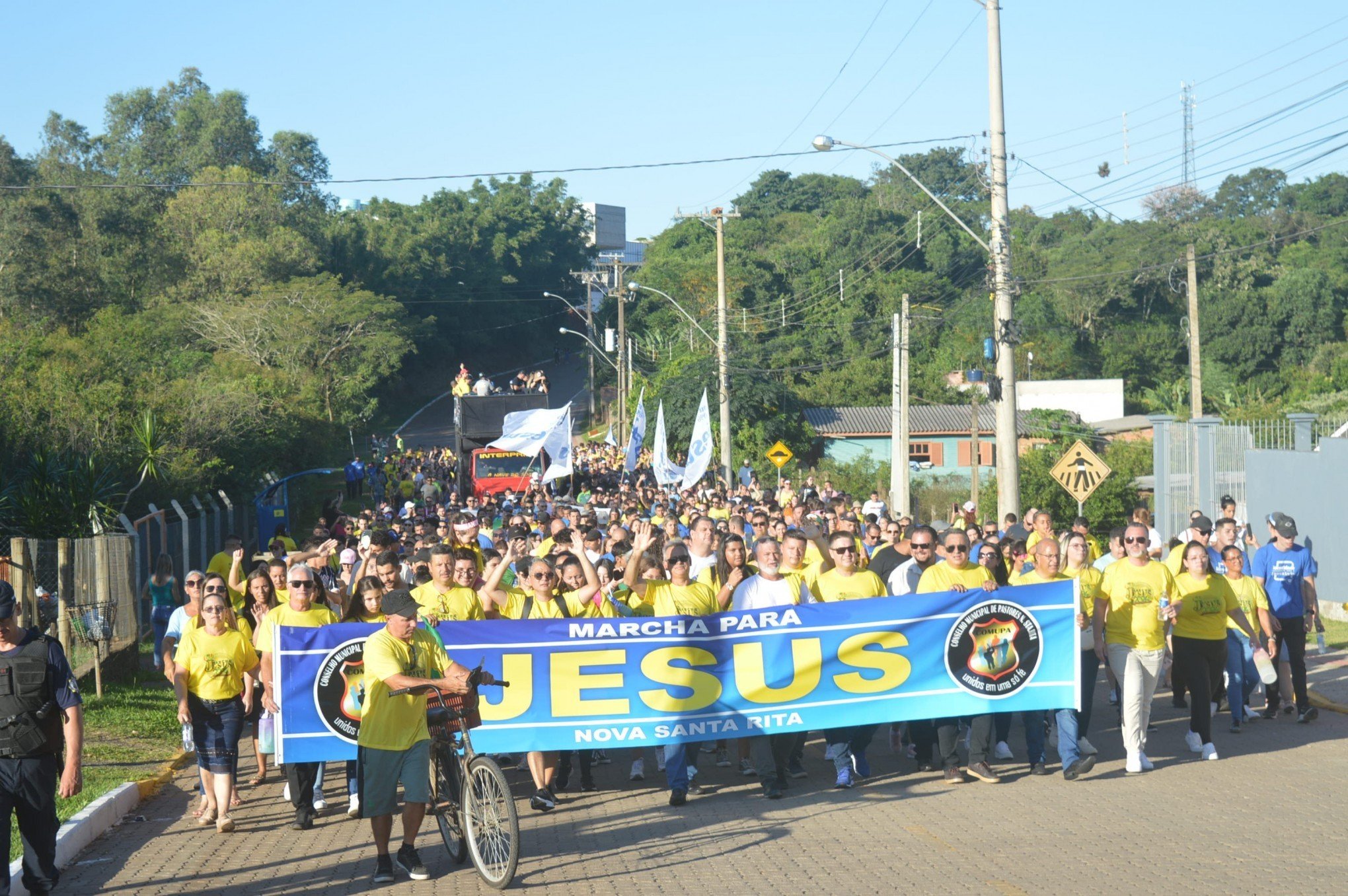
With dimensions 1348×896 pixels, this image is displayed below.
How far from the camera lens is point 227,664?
902 centimetres

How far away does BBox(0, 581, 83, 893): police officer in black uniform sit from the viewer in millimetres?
6645

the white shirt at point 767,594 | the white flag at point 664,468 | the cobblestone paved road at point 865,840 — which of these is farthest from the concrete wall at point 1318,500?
the white shirt at point 767,594

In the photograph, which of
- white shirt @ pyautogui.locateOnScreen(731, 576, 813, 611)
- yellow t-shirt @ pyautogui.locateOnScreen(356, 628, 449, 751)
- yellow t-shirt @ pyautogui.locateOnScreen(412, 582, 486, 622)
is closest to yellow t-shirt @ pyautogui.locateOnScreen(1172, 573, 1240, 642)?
white shirt @ pyautogui.locateOnScreen(731, 576, 813, 611)

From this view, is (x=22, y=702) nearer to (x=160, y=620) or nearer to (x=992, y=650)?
(x=992, y=650)

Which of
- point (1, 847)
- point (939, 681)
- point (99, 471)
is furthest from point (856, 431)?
point (1, 847)

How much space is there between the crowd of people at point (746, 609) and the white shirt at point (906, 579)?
0.06 ft

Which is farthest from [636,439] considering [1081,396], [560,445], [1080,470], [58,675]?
[1081,396]

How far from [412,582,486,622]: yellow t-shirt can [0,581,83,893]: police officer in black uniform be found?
9.86ft

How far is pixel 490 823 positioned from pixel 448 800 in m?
0.65

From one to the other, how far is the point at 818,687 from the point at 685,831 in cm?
162

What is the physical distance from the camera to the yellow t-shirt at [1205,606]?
10.4m

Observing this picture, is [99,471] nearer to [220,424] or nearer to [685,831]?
[220,424]

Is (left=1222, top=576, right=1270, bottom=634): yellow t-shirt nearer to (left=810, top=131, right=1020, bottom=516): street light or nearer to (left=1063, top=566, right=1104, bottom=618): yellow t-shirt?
(left=1063, top=566, right=1104, bottom=618): yellow t-shirt

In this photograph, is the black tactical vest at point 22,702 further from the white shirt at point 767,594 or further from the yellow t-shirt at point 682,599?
the white shirt at point 767,594
